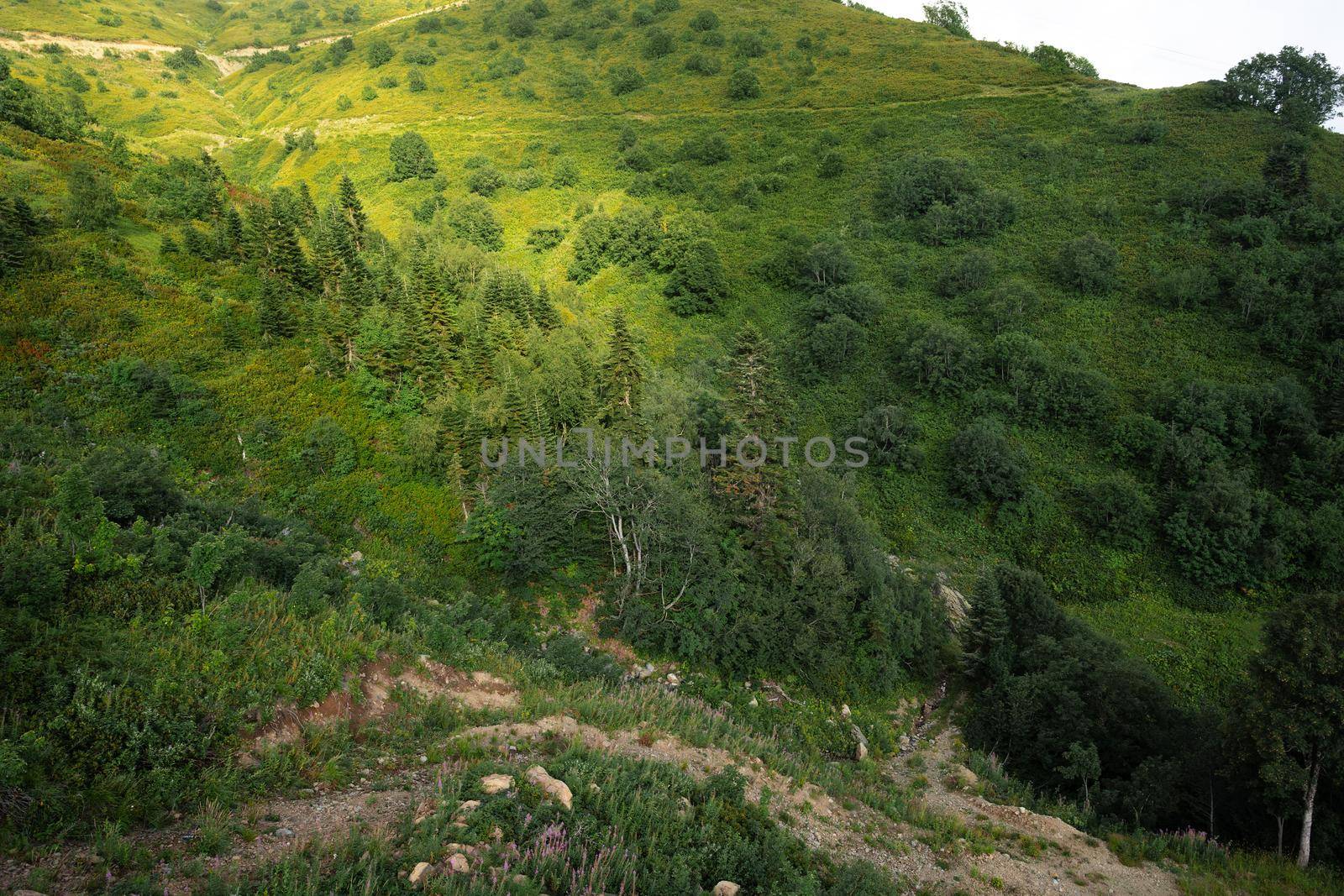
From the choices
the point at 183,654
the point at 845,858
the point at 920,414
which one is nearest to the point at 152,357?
the point at 183,654

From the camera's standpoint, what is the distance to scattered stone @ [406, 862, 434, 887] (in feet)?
22.4

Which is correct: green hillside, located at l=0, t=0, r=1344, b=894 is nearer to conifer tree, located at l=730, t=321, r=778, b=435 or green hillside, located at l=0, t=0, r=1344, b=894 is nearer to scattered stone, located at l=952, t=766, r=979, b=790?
scattered stone, located at l=952, t=766, r=979, b=790

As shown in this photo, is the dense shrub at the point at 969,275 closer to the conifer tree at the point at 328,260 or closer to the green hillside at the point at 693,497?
the green hillside at the point at 693,497

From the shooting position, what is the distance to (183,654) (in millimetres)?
9406

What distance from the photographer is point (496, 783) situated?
8.98m

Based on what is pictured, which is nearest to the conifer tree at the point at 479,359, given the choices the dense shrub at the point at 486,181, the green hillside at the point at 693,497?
the green hillside at the point at 693,497

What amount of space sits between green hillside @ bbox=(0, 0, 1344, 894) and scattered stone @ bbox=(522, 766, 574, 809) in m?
0.35

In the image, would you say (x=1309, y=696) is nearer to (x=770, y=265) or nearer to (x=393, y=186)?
(x=770, y=265)

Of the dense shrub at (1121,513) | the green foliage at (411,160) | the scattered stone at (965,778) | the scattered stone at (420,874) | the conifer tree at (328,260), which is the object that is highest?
the green foliage at (411,160)

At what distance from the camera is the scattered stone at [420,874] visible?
268 inches

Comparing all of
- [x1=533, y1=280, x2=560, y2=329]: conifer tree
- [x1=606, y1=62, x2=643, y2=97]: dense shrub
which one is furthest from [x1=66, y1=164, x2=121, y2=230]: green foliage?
[x1=606, y1=62, x2=643, y2=97]: dense shrub

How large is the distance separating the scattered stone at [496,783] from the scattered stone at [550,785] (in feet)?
1.17

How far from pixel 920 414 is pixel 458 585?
34.3 meters

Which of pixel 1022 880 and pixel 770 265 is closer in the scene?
pixel 1022 880
